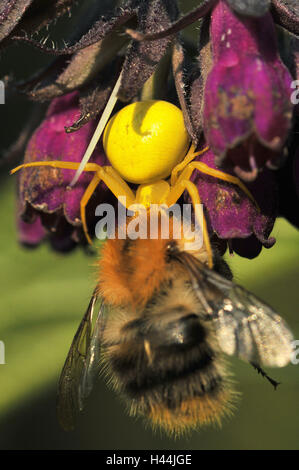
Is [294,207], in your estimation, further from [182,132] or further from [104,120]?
[104,120]

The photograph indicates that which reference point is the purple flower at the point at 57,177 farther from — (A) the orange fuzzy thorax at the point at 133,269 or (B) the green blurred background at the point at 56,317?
(B) the green blurred background at the point at 56,317

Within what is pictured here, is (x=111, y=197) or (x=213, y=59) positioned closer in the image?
(x=213, y=59)

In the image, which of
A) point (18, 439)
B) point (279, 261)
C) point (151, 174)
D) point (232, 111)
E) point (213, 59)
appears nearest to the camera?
point (232, 111)

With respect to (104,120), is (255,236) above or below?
below

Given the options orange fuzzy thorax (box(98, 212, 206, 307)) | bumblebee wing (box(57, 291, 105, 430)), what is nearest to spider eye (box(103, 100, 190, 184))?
orange fuzzy thorax (box(98, 212, 206, 307))

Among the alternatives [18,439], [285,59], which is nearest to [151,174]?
[285,59]

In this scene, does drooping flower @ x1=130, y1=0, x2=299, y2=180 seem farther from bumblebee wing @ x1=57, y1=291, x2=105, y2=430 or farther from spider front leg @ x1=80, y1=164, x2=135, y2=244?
bumblebee wing @ x1=57, y1=291, x2=105, y2=430
